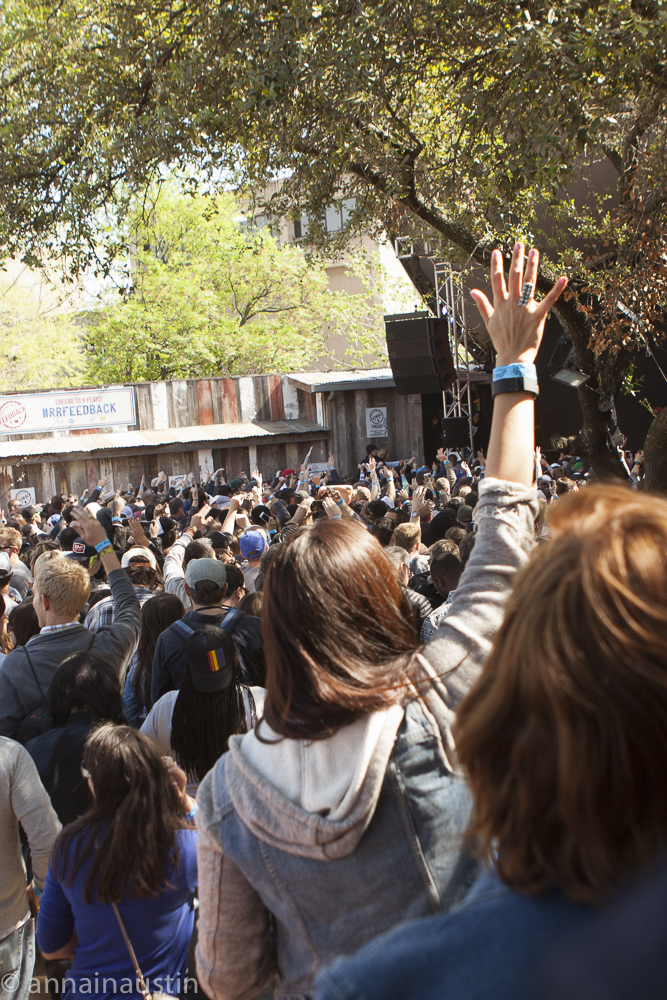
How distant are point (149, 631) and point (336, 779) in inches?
135

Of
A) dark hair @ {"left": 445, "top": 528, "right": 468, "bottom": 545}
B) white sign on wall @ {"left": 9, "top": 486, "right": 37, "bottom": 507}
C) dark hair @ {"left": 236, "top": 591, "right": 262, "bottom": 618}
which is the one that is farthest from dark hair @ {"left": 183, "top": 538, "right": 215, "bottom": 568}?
white sign on wall @ {"left": 9, "top": 486, "right": 37, "bottom": 507}

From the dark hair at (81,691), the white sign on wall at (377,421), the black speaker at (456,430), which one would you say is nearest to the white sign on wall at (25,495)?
the white sign on wall at (377,421)

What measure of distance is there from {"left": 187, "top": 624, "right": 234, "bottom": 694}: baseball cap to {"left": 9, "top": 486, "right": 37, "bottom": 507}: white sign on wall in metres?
20.8

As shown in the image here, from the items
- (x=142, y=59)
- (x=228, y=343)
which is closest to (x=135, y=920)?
(x=142, y=59)

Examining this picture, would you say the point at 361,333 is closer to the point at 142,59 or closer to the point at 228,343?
the point at 228,343

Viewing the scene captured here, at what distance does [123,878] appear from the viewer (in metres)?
2.44

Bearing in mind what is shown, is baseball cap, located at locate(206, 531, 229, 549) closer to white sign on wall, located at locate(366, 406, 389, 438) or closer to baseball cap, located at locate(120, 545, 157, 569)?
baseball cap, located at locate(120, 545, 157, 569)

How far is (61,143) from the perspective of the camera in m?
7.95

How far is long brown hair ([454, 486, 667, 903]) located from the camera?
829 mm

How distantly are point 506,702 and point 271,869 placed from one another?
0.73m

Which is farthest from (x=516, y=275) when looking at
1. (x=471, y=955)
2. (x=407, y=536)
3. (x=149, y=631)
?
(x=407, y=536)

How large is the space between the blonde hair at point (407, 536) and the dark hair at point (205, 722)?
139 inches

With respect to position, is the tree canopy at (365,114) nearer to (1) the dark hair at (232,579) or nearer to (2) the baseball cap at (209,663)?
(1) the dark hair at (232,579)

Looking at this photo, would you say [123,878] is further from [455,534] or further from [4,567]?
[455,534]
